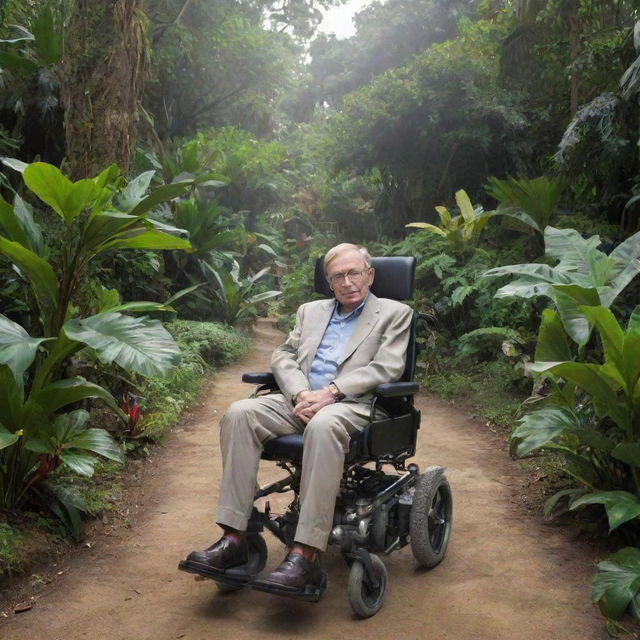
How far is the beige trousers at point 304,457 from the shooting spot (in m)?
2.52

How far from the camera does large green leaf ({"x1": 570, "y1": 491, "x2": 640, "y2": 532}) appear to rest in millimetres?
2652

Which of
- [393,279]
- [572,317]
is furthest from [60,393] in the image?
[572,317]

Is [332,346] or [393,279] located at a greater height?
[393,279]

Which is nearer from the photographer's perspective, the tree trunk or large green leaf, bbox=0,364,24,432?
large green leaf, bbox=0,364,24,432

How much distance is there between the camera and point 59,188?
9.70 ft

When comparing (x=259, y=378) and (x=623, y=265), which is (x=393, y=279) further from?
(x=623, y=265)

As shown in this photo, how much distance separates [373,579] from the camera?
2582 mm

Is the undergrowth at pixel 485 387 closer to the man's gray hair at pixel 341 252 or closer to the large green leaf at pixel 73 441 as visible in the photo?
the man's gray hair at pixel 341 252

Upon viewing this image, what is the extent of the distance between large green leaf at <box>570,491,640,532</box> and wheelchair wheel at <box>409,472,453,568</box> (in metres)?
0.59

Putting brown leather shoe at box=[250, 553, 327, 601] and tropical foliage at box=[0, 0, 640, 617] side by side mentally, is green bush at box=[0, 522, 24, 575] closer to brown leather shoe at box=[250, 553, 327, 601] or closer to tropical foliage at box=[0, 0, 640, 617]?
tropical foliage at box=[0, 0, 640, 617]

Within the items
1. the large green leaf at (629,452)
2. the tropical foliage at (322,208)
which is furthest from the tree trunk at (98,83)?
the large green leaf at (629,452)

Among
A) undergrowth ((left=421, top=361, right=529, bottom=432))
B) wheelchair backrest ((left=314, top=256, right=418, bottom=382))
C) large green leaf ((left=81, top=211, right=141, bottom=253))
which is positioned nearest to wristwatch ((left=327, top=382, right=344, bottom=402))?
wheelchair backrest ((left=314, top=256, right=418, bottom=382))

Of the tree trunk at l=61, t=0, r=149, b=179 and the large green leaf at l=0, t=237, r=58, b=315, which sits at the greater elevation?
the tree trunk at l=61, t=0, r=149, b=179

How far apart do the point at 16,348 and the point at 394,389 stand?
151 centimetres
